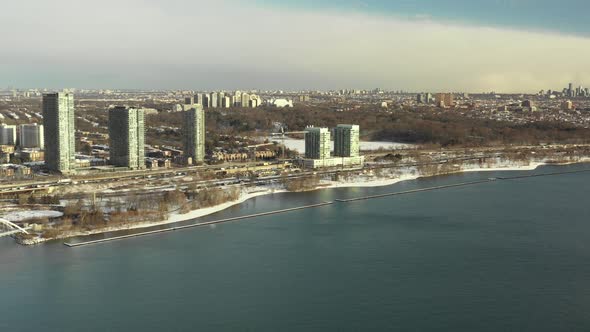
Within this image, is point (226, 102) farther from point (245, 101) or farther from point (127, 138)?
point (127, 138)

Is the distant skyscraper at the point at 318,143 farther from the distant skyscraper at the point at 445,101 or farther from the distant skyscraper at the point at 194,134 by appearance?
the distant skyscraper at the point at 445,101

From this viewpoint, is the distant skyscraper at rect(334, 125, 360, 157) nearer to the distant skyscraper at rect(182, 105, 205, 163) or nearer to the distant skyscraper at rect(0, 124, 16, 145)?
the distant skyscraper at rect(182, 105, 205, 163)

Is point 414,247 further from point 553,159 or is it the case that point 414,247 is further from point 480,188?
point 553,159

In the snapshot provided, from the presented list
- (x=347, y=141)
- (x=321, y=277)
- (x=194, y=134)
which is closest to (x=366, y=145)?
(x=347, y=141)

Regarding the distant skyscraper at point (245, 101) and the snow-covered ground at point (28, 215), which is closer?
the snow-covered ground at point (28, 215)

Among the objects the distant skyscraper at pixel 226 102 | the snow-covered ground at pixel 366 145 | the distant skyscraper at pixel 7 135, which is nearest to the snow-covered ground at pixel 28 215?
the snow-covered ground at pixel 366 145

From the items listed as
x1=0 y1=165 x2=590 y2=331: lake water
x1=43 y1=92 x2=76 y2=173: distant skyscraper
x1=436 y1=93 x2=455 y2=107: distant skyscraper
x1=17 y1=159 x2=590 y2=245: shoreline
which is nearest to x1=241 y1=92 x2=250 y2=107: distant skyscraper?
x1=436 y1=93 x2=455 y2=107: distant skyscraper
